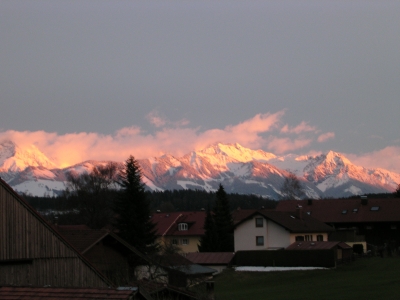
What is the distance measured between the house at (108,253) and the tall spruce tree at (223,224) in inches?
1443

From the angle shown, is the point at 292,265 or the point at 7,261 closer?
the point at 7,261

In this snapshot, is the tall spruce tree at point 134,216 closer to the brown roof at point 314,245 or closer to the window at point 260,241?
the brown roof at point 314,245

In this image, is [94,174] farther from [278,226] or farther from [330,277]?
[330,277]

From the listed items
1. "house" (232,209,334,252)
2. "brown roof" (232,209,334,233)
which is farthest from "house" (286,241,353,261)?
"brown roof" (232,209,334,233)

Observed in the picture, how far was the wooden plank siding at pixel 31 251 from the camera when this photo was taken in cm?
2095

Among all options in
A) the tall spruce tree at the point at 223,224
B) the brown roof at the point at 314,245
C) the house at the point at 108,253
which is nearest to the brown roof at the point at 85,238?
the house at the point at 108,253

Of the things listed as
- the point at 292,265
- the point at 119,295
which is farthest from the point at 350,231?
the point at 119,295

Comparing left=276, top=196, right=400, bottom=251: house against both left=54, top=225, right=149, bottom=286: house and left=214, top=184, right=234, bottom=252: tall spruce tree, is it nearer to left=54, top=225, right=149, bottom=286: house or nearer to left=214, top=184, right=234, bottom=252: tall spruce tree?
left=214, top=184, right=234, bottom=252: tall spruce tree

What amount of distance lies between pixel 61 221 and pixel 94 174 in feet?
27.4

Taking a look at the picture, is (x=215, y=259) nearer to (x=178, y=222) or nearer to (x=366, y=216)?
(x=366, y=216)

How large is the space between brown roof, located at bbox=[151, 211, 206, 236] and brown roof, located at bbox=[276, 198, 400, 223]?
11.9 meters

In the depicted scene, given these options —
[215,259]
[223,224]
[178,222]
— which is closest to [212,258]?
[215,259]

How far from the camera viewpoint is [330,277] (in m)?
50.8

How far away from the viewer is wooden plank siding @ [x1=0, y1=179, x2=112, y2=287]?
2095 centimetres
